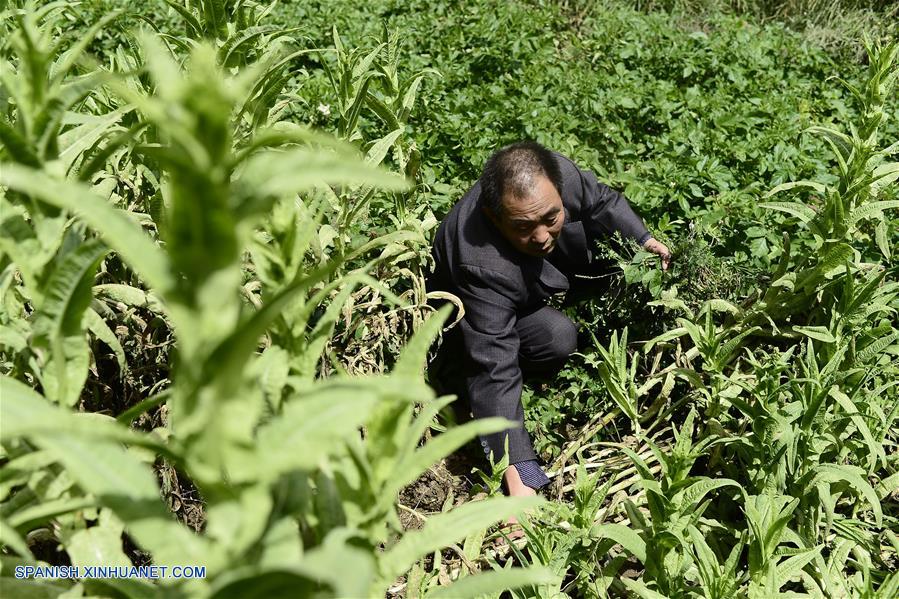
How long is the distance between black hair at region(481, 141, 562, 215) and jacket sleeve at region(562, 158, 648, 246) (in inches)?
9.6

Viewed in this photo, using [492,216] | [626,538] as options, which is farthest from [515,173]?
[626,538]

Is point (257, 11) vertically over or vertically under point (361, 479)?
over

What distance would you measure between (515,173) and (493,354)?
26.2 inches

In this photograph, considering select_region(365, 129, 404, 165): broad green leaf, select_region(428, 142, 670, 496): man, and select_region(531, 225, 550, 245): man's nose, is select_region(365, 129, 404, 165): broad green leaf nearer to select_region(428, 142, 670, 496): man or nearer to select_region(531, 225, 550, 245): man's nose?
select_region(428, 142, 670, 496): man

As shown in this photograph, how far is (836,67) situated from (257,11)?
3.68m

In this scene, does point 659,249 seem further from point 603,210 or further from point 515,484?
point 515,484

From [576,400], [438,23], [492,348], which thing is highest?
[438,23]

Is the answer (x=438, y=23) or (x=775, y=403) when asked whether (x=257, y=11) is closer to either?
(x=775, y=403)

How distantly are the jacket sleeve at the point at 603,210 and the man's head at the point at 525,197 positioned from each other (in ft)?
0.92

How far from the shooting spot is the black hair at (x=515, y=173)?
9.84ft

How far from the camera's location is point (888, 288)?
2725mm

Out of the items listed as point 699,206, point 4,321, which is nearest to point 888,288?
point 699,206

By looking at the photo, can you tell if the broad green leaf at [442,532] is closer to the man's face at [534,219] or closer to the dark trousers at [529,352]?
the man's face at [534,219]

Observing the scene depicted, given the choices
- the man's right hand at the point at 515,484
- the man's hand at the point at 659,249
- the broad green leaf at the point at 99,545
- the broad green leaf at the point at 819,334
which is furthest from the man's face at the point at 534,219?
the broad green leaf at the point at 99,545
